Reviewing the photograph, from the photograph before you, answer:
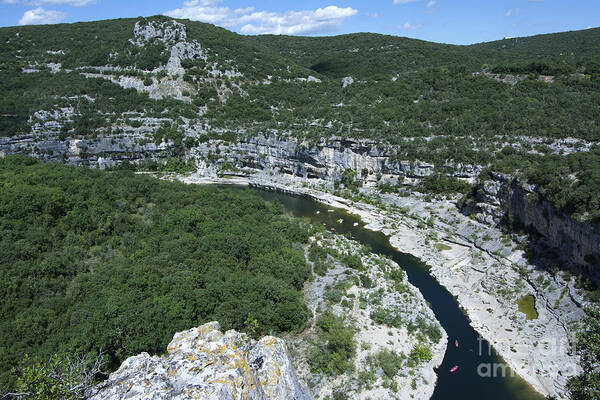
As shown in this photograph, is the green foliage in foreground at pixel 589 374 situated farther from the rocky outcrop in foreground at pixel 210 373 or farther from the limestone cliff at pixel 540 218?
the limestone cliff at pixel 540 218

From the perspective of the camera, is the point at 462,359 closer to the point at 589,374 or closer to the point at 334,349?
the point at 334,349

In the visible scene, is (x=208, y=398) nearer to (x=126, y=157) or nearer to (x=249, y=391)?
(x=249, y=391)

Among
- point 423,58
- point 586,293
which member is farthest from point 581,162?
point 423,58

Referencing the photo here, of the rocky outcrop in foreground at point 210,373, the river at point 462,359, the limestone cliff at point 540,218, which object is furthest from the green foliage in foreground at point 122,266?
the limestone cliff at point 540,218

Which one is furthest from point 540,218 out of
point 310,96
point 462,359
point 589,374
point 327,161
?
point 310,96

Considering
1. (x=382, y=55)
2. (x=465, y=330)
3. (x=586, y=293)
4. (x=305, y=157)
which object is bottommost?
(x=465, y=330)
